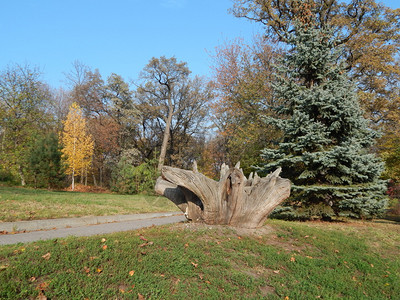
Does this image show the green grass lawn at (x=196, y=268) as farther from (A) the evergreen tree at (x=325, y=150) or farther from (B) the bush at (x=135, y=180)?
(B) the bush at (x=135, y=180)

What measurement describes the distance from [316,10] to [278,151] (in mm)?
13788

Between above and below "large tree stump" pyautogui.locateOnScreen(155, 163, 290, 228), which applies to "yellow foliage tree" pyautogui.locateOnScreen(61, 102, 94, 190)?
above

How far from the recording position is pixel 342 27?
18953 mm

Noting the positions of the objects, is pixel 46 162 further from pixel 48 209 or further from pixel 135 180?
pixel 48 209

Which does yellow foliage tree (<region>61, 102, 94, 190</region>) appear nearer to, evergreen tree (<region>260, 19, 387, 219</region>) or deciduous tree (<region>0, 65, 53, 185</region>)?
deciduous tree (<region>0, 65, 53, 185</region>)

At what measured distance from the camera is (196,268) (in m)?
4.12

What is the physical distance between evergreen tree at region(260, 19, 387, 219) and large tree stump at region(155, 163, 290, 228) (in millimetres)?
3938

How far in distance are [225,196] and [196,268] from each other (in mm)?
2308

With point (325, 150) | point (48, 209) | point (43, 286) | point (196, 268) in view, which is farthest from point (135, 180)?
point (43, 286)

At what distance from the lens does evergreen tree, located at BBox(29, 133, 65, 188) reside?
1872 cm

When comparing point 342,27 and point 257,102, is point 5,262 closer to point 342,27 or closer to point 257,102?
point 257,102

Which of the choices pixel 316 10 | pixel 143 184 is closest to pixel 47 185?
pixel 143 184

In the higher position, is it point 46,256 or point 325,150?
point 325,150

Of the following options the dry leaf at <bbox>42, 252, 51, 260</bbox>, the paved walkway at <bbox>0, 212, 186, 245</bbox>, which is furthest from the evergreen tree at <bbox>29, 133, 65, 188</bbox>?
the dry leaf at <bbox>42, 252, 51, 260</bbox>
